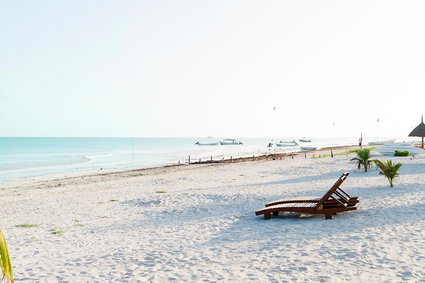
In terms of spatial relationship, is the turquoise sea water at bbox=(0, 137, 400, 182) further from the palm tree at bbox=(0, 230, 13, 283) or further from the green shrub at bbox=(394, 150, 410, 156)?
the palm tree at bbox=(0, 230, 13, 283)

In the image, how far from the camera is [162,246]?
789cm

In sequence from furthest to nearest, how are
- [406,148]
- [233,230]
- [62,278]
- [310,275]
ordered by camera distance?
1. [406,148]
2. [233,230]
3. [62,278]
4. [310,275]

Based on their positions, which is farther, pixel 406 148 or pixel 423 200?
pixel 406 148

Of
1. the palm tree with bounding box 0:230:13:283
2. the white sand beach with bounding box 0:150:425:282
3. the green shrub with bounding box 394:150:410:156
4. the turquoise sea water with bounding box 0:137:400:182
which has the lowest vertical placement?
the turquoise sea water with bounding box 0:137:400:182

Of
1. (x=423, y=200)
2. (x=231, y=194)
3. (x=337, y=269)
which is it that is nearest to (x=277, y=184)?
(x=231, y=194)

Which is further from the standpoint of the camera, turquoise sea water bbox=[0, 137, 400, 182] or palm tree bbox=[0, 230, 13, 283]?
turquoise sea water bbox=[0, 137, 400, 182]

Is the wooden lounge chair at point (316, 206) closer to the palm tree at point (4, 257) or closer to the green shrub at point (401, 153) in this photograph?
the palm tree at point (4, 257)

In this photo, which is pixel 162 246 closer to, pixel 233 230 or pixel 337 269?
pixel 233 230

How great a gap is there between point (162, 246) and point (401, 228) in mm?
4916

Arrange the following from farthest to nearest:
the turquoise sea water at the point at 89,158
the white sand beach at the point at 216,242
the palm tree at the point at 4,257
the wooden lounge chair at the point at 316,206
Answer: the turquoise sea water at the point at 89,158
the wooden lounge chair at the point at 316,206
the white sand beach at the point at 216,242
the palm tree at the point at 4,257

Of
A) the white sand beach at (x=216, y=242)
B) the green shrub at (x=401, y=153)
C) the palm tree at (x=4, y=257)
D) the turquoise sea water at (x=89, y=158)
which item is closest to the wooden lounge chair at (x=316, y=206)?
the white sand beach at (x=216, y=242)

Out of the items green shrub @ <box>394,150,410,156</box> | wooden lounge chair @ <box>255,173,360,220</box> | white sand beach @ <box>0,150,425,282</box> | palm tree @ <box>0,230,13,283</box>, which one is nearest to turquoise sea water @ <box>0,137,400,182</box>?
green shrub @ <box>394,150,410,156</box>

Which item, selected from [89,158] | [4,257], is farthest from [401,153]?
[89,158]

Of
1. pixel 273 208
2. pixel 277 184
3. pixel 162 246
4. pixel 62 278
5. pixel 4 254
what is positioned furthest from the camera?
pixel 277 184
